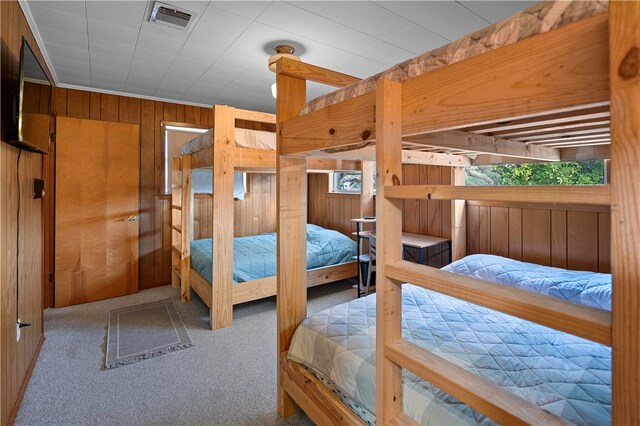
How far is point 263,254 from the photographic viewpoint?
137 inches

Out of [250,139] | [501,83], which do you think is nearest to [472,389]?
[501,83]

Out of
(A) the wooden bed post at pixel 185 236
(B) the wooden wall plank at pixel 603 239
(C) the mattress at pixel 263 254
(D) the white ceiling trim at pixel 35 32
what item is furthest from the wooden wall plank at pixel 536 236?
(D) the white ceiling trim at pixel 35 32

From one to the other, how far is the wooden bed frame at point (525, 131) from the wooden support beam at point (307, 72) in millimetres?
413

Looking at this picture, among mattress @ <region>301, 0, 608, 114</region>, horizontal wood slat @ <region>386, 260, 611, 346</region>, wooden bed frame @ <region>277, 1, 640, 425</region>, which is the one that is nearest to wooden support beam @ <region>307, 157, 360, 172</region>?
wooden bed frame @ <region>277, 1, 640, 425</region>

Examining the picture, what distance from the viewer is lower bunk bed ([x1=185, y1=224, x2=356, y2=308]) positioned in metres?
3.16

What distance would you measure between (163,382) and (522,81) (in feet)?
8.16

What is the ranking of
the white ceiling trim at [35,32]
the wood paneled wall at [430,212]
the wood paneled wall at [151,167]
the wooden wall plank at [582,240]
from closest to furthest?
the white ceiling trim at [35,32]
the wooden wall plank at [582,240]
the wood paneled wall at [430,212]
the wood paneled wall at [151,167]

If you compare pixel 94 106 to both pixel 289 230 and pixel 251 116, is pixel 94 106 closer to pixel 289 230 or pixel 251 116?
pixel 251 116

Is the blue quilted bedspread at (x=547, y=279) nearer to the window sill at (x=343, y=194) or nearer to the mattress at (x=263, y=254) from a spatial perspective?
the mattress at (x=263, y=254)

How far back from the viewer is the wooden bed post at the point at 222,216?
286 centimetres

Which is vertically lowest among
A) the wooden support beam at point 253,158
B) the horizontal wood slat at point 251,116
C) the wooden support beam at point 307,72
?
the wooden support beam at point 253,158

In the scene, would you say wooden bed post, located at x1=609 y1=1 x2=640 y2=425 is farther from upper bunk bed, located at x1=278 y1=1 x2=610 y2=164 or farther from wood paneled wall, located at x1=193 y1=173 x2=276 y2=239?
wood paneled wall, located at x1=193 y1=173 x2=276 y2=239

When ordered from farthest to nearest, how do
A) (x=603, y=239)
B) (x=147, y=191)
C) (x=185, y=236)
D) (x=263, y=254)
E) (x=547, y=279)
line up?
(x=147, y=191)
(x=185, y=236)
(x=263, y=254)
(x=603, y=239)
(x=547, y=279)

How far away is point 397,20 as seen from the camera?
221 cm
